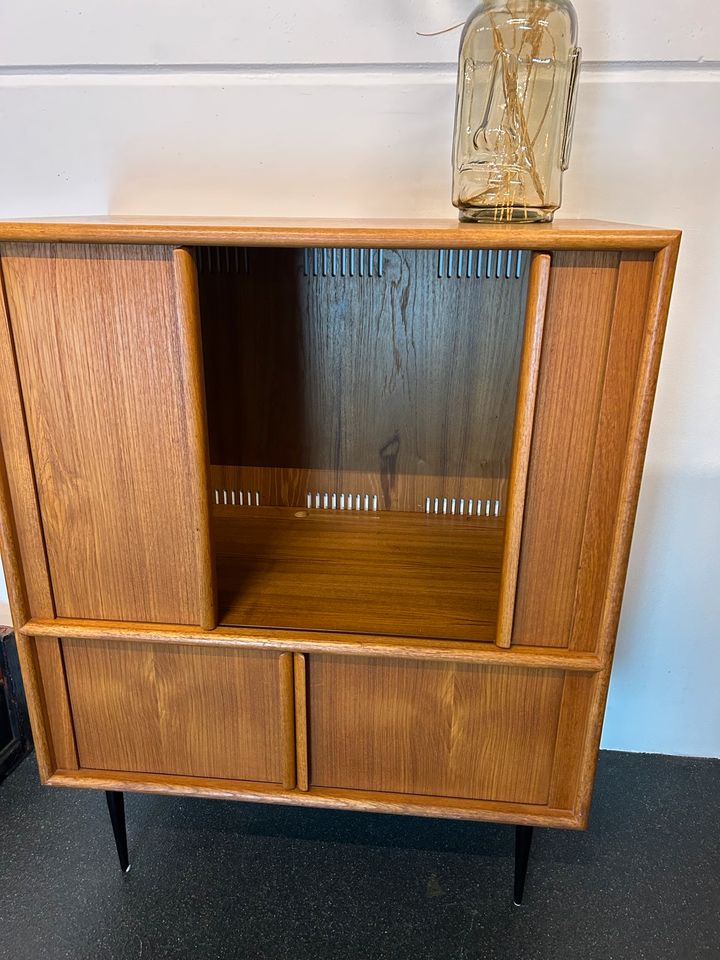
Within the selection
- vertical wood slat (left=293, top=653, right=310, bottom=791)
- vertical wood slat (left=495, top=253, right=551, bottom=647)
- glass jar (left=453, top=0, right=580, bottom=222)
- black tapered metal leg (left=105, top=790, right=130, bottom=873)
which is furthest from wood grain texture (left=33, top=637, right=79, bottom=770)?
glass jar (left=453, top=0, right=580, bottom=222)

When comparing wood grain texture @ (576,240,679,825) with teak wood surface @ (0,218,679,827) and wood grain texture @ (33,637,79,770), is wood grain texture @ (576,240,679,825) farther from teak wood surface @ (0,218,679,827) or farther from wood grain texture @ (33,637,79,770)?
wood grain texture @ (33,637,79,770)

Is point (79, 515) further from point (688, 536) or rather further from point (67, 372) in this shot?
point (688, 536)

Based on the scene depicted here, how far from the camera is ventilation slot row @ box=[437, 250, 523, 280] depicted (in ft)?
3.79

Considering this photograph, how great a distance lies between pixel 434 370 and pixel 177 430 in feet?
1.63

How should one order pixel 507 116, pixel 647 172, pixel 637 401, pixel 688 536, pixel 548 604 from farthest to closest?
pixel 688 536 → pixel 647 172 → pixel 507 116 → pixel 548 604 → pixel 637 401

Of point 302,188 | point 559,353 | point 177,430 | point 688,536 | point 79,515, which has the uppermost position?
point 302,188

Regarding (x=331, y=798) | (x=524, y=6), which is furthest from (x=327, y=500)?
(x=524, y=6)

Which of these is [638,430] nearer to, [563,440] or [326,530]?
[563,440]

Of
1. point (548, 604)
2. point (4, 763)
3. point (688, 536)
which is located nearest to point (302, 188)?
point (548, 604)

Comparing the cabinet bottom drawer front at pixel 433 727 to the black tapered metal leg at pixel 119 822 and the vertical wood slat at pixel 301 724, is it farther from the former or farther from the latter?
the black tapered metal leg at pixel 119 822

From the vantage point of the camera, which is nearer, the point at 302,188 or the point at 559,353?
the point at 559,353

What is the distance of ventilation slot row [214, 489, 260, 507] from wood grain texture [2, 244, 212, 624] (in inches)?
14.6

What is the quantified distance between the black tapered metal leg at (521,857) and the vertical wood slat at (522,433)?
413mm

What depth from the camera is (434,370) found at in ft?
4.05
